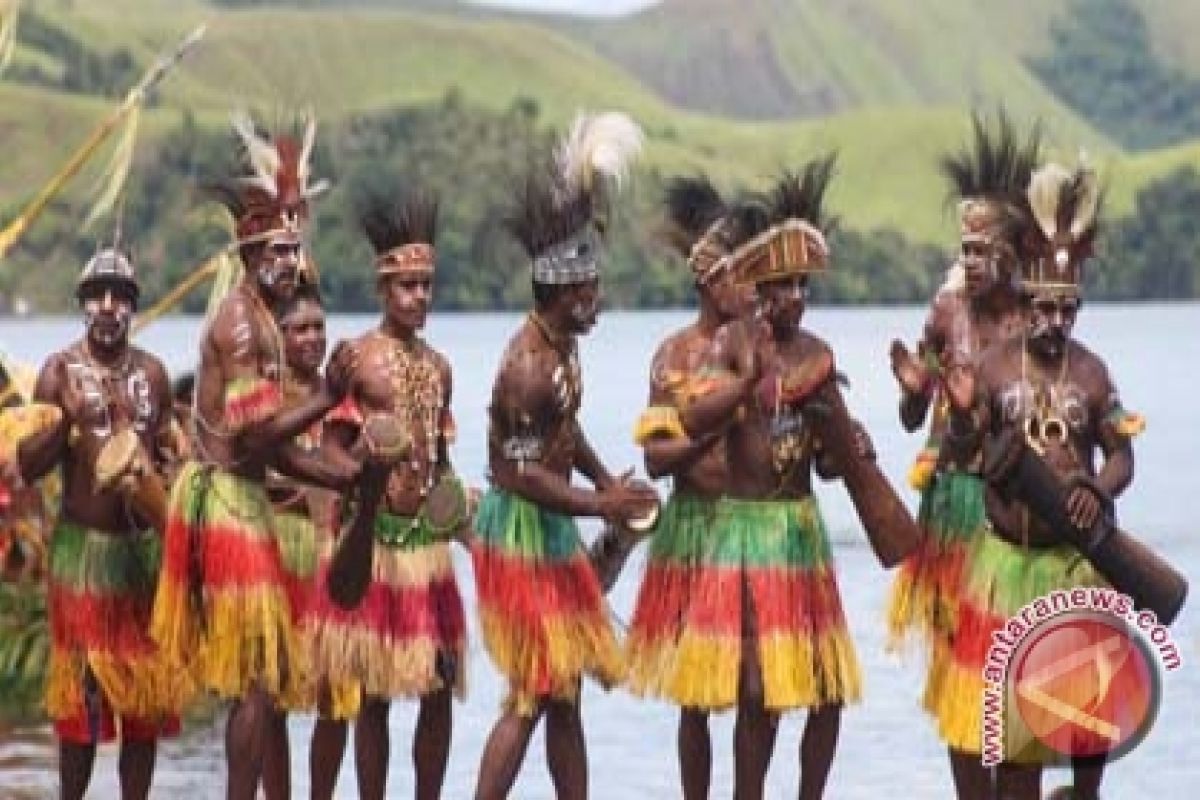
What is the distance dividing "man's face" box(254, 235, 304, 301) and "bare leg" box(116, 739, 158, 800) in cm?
158

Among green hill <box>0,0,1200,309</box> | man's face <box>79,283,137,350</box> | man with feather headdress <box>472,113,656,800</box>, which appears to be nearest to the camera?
man with feather headdress <box>472,113,656,800</box>

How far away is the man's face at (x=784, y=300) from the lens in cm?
911

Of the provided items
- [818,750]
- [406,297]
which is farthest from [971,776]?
[406,297]

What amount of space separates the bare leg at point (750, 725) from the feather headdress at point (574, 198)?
3.93 feet

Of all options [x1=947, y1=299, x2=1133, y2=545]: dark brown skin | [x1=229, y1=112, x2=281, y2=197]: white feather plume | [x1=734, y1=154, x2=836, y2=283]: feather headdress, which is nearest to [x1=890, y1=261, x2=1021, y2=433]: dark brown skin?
[x1=734, y1=154, x2=836, y2=283]: feather headdress

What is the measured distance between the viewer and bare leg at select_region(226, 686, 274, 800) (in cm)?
915

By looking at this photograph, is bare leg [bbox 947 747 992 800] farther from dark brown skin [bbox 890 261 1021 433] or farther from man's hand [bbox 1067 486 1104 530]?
dark brown skin [bbox 890 261 1021 433]

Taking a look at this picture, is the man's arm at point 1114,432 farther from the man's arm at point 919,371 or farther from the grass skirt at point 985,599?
the man's arm at point 919,371

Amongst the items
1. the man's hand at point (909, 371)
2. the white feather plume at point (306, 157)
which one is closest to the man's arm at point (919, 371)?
the man's hand at point (909, 371)

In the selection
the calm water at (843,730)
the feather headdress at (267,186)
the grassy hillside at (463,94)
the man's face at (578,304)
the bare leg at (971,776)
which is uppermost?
the grassy hillside at (463,94)

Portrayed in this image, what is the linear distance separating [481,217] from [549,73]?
62.8m

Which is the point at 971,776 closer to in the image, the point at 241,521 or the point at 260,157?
the point at 241,521

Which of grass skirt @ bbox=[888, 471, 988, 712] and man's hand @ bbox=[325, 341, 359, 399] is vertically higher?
man's hand @ bbox=[325, 341, 359, 399]

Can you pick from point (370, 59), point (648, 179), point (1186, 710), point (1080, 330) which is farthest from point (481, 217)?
point (1186, 710)
